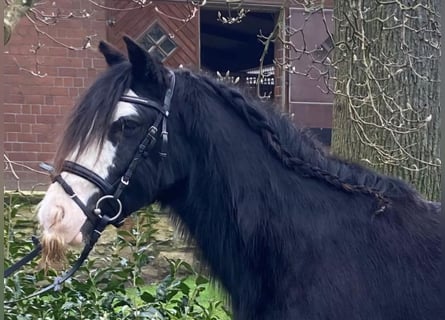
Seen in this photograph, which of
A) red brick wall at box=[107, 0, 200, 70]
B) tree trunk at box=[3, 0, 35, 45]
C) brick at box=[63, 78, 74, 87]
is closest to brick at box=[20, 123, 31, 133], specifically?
brick at box=[63, 78, 74, 87]

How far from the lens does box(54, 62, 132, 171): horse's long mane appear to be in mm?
2896

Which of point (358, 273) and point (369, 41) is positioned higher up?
point (369, 41)

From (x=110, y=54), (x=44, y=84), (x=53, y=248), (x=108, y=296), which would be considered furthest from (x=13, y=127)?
(x=53, y=248)

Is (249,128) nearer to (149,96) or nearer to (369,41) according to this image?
(149,96)

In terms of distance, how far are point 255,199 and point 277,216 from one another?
4.3 inches

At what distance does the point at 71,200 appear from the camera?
2830 mm

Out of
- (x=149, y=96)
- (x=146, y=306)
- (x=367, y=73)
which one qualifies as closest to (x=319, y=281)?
(x=149, y=96)

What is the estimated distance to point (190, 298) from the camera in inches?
182

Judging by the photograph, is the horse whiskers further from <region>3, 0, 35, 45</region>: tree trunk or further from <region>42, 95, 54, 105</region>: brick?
<region>42, 95, 54, 105</region>: brick

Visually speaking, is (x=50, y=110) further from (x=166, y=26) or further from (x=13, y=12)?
(x=13, y=12)

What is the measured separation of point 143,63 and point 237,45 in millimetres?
10892

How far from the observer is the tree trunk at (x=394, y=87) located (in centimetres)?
511

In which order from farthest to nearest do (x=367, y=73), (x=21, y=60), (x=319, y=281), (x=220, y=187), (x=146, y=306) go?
(x=21, y=60), (x=367, y=73), (x=146, y=306), (x=220, y=187), (x=319, y=281)

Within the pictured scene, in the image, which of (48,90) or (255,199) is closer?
(255,199)
